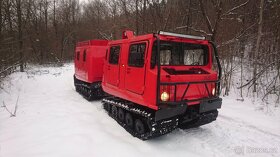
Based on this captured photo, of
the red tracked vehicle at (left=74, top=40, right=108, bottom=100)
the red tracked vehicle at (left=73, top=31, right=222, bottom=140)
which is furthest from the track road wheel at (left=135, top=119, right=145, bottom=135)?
the red tracked vehicle at (left=74, top=40, right=108, bottom=100)

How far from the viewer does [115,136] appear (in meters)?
6.29

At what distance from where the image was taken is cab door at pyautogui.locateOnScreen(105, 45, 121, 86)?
7.46 meters

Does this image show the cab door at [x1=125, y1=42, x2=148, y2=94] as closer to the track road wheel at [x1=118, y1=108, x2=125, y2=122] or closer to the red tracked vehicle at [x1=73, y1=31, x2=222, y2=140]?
the red tracked vehicle at [x1=73, y1=31, x2=222, y2=140]

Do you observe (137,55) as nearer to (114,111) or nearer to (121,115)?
(121,115)

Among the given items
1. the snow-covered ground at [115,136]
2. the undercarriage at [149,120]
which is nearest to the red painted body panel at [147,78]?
the undercarriage at [149,120]

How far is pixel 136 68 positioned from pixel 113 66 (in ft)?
5.59

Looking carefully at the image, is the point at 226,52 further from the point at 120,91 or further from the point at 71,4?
the point at 71,4

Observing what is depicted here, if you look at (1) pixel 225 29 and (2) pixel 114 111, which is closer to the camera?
(2) pixel 114 111

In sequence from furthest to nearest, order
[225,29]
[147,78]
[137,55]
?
[225,29] → [137,55] → [147,78]

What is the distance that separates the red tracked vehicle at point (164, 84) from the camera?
543 cm

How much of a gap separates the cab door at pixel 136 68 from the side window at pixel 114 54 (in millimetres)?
846

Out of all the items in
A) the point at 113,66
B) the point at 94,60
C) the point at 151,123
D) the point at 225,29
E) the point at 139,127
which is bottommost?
the point at 139,127

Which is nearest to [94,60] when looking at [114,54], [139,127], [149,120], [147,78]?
[114,54]

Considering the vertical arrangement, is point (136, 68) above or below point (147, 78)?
above
